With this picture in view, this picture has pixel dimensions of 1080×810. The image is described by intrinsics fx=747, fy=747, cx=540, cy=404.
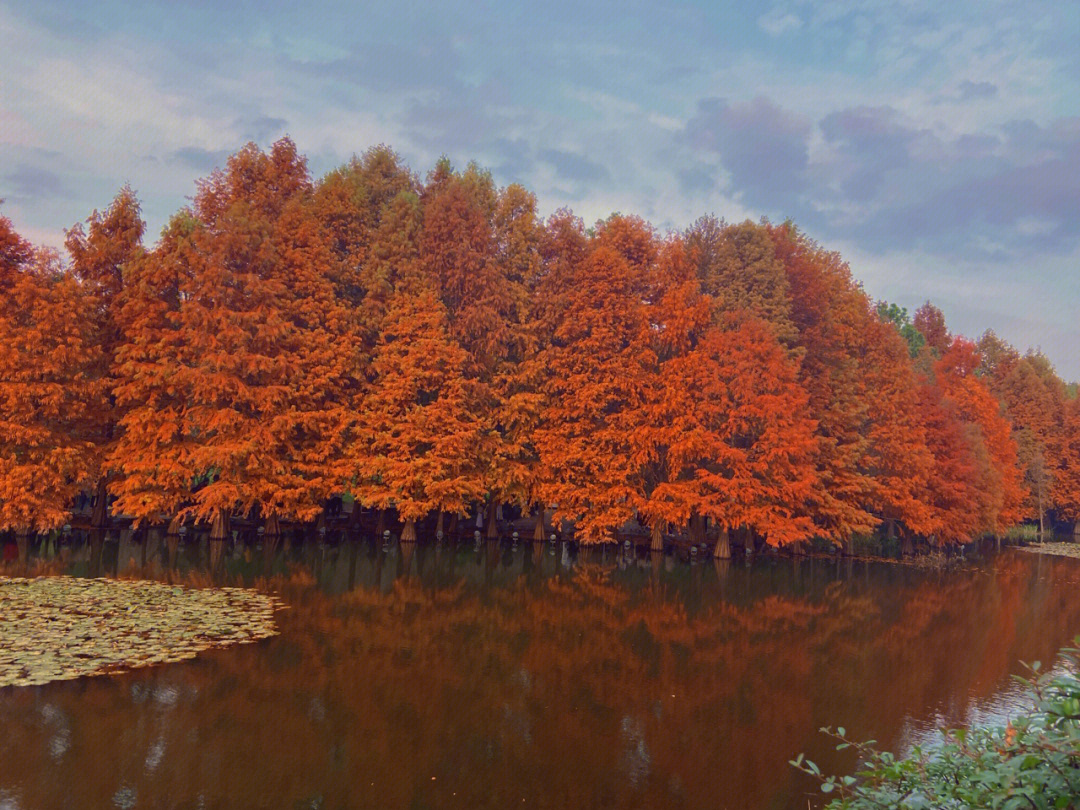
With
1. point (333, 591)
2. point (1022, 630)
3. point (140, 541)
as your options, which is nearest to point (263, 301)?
point (140, 541)

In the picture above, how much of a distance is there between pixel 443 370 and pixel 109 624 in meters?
19.7

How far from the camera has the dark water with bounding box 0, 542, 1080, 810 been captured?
8.96 metres

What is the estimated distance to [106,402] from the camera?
3016cm

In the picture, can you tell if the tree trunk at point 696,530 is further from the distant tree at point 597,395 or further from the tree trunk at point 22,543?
the tree trunk at point 22,543

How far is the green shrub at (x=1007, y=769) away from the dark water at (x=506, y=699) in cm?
557

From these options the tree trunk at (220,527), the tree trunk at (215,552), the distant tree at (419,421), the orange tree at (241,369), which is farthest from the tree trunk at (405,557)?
the tree trunk at (220,527)

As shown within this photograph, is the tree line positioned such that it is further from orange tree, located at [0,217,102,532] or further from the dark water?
the dark water

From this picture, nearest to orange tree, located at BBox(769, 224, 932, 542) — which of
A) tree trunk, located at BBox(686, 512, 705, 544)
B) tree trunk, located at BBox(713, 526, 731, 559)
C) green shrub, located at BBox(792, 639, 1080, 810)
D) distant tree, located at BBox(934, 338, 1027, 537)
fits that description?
tree trunk, located at BBox(713, 526, 731, 559)

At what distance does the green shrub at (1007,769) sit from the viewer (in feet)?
10.7

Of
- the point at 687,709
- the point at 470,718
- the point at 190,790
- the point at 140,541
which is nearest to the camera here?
the point at 190,790

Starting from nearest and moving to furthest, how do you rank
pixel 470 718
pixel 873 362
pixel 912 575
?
pixel 470 718, pixel 912 575, pixel 873 362

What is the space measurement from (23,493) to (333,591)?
13.8 meters

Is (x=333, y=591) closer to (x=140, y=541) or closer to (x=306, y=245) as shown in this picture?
(x=140, y=541)

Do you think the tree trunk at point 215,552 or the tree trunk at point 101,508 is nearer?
the tree trunk at point 215,552
